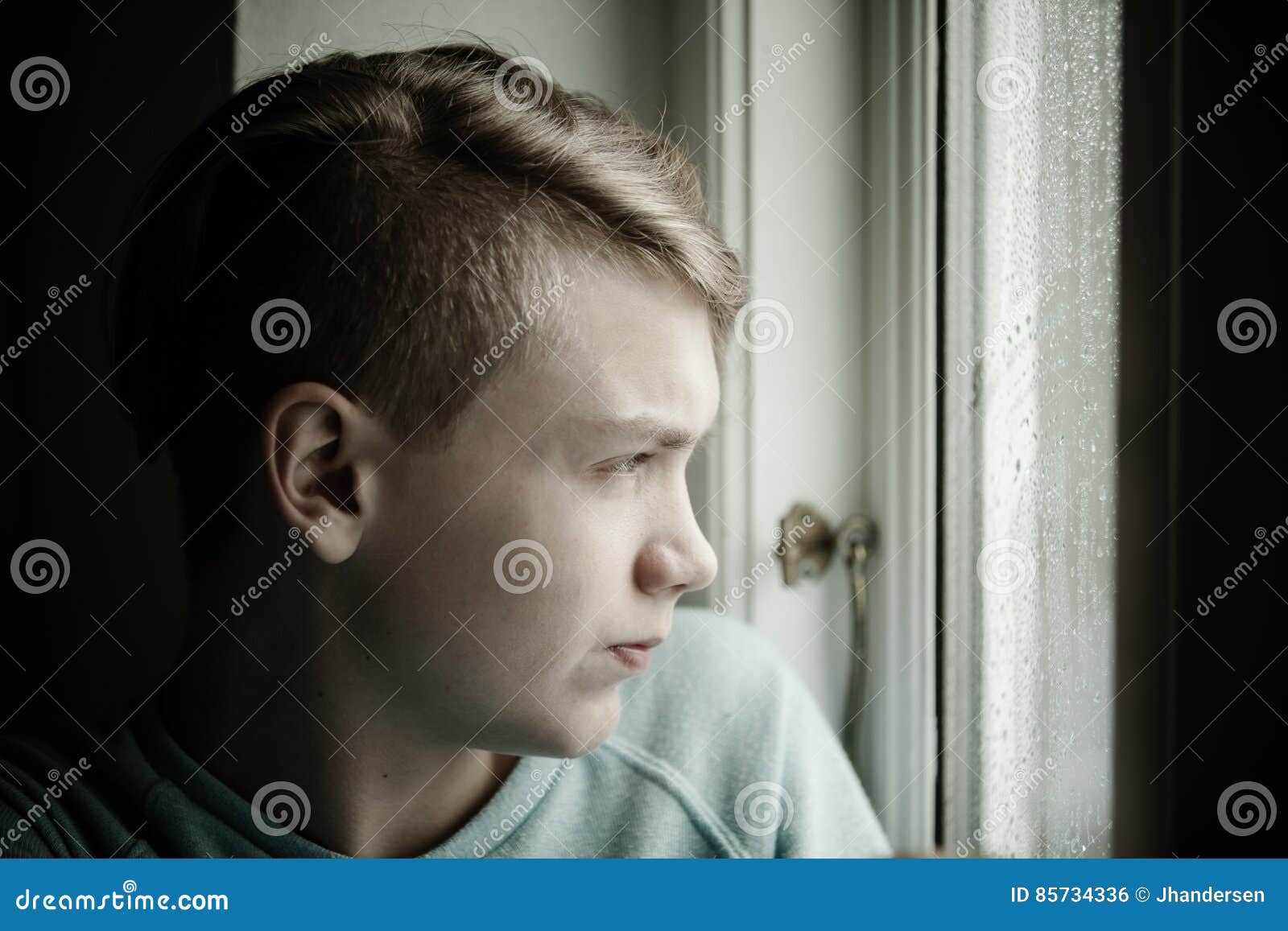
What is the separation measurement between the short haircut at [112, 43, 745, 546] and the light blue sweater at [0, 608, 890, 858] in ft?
0.66

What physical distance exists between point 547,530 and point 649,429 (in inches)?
4.0

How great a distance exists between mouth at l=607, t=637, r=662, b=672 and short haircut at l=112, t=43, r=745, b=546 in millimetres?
208

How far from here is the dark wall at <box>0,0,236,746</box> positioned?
0.72 m

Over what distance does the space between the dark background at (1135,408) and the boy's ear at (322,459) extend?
15cm

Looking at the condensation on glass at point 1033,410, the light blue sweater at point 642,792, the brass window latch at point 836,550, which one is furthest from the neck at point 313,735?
the condensation on glass at point 1033,410

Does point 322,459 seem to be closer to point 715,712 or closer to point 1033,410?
A: point 715,712

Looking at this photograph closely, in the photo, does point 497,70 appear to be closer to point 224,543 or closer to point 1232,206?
point 224,543

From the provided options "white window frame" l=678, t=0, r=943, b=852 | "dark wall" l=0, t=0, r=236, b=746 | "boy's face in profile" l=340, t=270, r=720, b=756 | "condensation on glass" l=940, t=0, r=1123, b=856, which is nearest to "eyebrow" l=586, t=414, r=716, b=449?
"boy's face in profile" l=340, t=270, r=720, b=756

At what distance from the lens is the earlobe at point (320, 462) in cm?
62

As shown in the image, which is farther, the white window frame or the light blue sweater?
the white window frame

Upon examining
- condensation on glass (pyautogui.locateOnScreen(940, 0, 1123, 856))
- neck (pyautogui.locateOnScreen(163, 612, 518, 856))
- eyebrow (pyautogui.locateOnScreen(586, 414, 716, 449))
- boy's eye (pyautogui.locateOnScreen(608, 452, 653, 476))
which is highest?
condensation on glass (pyautogui.locateOnScreen(940, 0, 1123, 856))

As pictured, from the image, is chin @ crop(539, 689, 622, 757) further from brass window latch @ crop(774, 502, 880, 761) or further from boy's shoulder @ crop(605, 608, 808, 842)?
brass window latch @ crop(774, 502, 880, 761)

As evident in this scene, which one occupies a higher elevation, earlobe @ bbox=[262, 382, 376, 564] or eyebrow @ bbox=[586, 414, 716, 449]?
eyebrow @ bbox=[586, 414, 716, 449]
